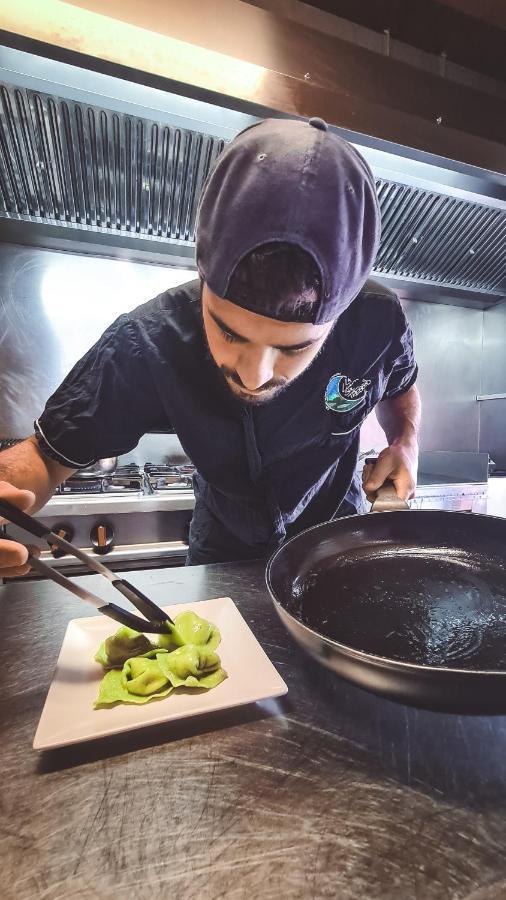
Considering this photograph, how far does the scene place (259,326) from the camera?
70cm

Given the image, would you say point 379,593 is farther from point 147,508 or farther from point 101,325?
point 101,325

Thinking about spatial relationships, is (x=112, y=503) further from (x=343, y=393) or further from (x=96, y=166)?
(x=96, y=166)

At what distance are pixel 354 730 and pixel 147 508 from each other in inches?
59.0

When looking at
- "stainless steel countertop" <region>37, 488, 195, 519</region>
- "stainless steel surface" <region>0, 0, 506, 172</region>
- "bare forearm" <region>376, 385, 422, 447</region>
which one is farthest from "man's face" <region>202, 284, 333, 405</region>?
"stainless steel countertop" <region>37, 488, 195, 519</region>

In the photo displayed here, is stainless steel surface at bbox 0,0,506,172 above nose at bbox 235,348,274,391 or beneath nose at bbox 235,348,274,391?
above

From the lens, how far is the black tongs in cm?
63

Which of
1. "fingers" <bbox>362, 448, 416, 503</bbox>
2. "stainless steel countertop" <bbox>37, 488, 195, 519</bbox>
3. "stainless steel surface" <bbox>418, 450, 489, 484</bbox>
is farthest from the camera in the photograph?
"stainless steel surface" <bbox>418, 450, 489, 484</bbox>

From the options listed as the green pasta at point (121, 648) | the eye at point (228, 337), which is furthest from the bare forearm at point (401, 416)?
the green pasta at point (121, 648)

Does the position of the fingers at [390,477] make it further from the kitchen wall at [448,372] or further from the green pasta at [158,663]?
the kitchen wall at [448,372]

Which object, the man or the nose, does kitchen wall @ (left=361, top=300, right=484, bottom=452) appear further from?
the nose

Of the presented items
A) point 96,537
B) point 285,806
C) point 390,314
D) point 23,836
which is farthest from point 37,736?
point 96,537

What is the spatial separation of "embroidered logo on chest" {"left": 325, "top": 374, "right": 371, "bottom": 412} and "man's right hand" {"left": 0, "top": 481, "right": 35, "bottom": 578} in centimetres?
75

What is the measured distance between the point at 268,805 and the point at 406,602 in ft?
1.06

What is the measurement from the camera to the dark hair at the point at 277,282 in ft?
2.07
